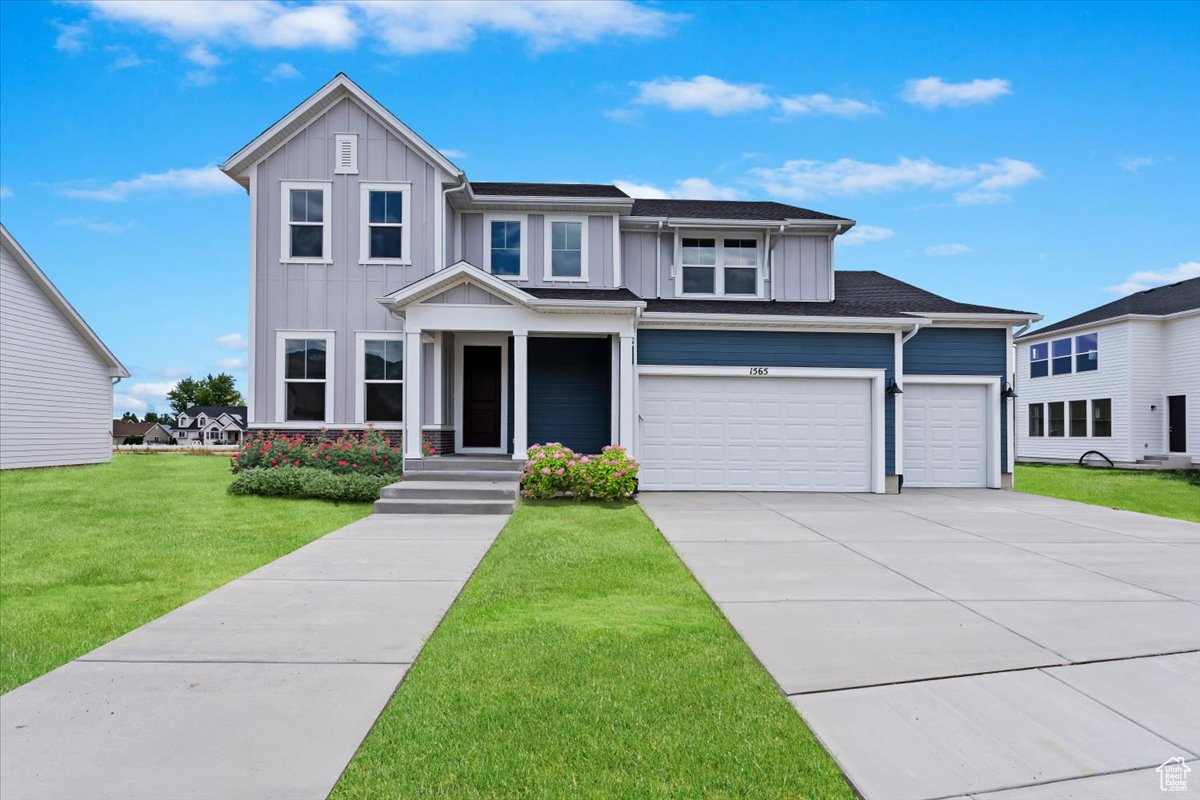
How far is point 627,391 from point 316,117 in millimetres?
8617

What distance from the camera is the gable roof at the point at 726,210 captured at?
16562 millimetres

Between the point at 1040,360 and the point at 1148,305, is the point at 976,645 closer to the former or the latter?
the point at 1148,305

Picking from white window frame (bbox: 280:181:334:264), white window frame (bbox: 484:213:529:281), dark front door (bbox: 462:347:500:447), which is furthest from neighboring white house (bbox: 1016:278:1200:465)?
white window frame (bbox: 280:181:334:264)

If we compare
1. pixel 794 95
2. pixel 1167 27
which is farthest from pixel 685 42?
pixel 1167 27

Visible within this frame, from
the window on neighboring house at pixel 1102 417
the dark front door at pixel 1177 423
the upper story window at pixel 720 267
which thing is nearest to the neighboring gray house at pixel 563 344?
the upper story window at pixel 720 267

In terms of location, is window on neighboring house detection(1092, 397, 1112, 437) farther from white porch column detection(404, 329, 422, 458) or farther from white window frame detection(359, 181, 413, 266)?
white window frame detection(359, 181, 413, 266)

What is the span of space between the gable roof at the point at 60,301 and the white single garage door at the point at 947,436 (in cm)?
2260

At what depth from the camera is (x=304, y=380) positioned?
15125mm

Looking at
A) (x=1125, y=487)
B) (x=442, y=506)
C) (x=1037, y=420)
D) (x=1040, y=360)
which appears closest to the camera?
(x=442, y=506)

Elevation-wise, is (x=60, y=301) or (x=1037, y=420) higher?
(x=60, y=301)

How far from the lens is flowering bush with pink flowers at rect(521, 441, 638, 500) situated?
494 inches

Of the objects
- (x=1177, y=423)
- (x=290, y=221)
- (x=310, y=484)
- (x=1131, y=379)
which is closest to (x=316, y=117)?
(x=290, y=221)

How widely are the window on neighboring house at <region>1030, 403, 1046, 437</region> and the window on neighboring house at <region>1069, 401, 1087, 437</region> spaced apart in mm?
1802

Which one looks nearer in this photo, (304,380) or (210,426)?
(304,380)
